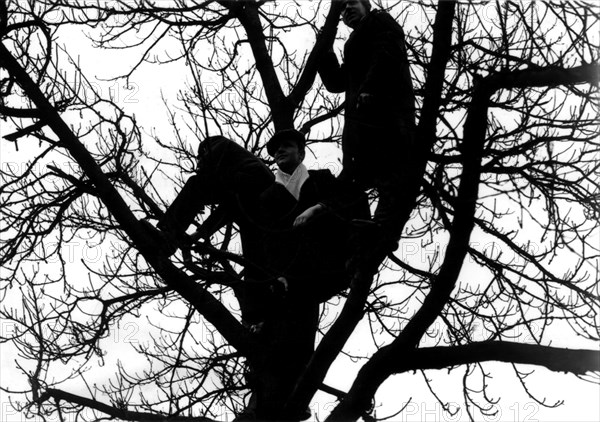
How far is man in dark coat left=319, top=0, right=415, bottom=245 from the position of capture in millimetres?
5469

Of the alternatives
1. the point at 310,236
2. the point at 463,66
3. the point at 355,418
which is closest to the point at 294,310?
the point at 310,236

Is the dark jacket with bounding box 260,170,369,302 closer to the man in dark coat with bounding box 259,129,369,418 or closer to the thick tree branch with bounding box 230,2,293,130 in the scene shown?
the man in dark coat with bounding box 259,129,369,418

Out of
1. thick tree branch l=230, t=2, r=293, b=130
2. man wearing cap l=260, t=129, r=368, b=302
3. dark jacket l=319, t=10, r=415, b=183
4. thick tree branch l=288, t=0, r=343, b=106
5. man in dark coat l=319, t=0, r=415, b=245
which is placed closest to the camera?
man in dark coat l=319, t=0, r=415, b=245

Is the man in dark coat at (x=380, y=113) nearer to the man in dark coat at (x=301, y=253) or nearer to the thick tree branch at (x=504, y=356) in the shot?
the man in dark coat at (x=301, y=253)

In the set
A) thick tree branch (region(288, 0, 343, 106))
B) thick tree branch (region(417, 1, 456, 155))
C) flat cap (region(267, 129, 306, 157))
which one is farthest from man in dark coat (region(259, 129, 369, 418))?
thick tree branch (region(288, 0, 343, 106))

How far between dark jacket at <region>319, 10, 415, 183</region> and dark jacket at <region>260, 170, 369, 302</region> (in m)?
0.32

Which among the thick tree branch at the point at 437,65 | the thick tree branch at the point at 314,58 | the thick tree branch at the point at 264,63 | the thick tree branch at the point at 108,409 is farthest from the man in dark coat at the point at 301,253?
the thick tree branch at the point at 314,58

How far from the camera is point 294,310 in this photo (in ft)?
20.3

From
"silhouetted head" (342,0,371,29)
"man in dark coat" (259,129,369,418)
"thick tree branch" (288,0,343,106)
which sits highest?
"thick tree branch" (288,0,343,106)

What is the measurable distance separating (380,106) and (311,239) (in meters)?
1.07

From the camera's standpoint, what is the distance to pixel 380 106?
563 centimetres

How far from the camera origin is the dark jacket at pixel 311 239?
5.92 m

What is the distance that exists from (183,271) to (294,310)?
0.89 metres

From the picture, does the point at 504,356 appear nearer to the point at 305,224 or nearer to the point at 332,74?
the point at 305,224
